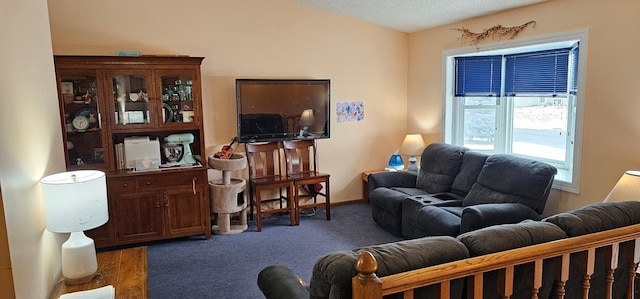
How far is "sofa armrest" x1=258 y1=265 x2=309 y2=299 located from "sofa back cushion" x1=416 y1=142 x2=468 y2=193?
111 inches

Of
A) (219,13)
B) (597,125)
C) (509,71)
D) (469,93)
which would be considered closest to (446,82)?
(469,93)

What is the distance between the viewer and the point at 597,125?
3.54 meters

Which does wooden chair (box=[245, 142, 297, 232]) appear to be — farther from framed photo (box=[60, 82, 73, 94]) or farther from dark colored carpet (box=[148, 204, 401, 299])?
framed photo (box=[60, 82, 73, 94])

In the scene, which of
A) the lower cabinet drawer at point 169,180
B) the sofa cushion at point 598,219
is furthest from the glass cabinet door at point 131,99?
the sofa cushion at point 598,219

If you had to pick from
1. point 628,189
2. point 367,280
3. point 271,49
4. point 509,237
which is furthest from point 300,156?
point 367,280

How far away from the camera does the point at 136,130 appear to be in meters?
4.23

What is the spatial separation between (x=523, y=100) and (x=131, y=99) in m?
4.28

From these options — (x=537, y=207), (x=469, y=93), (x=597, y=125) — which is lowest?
(x=537, y=207)

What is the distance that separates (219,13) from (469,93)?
3.17 meters

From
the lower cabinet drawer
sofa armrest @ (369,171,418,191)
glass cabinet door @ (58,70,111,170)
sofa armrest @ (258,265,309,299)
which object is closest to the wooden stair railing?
sofa armrest @ (258,265,309,299)

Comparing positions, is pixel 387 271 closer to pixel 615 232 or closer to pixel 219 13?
pixel 615 232

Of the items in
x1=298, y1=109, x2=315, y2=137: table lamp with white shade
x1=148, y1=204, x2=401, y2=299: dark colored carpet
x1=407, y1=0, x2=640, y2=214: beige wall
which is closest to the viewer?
x1=407, y1=0, x2=640, y2=214: beige wall

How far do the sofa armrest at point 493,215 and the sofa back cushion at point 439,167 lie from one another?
1.02 m

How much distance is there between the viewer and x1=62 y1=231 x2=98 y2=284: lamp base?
2.20 metres
